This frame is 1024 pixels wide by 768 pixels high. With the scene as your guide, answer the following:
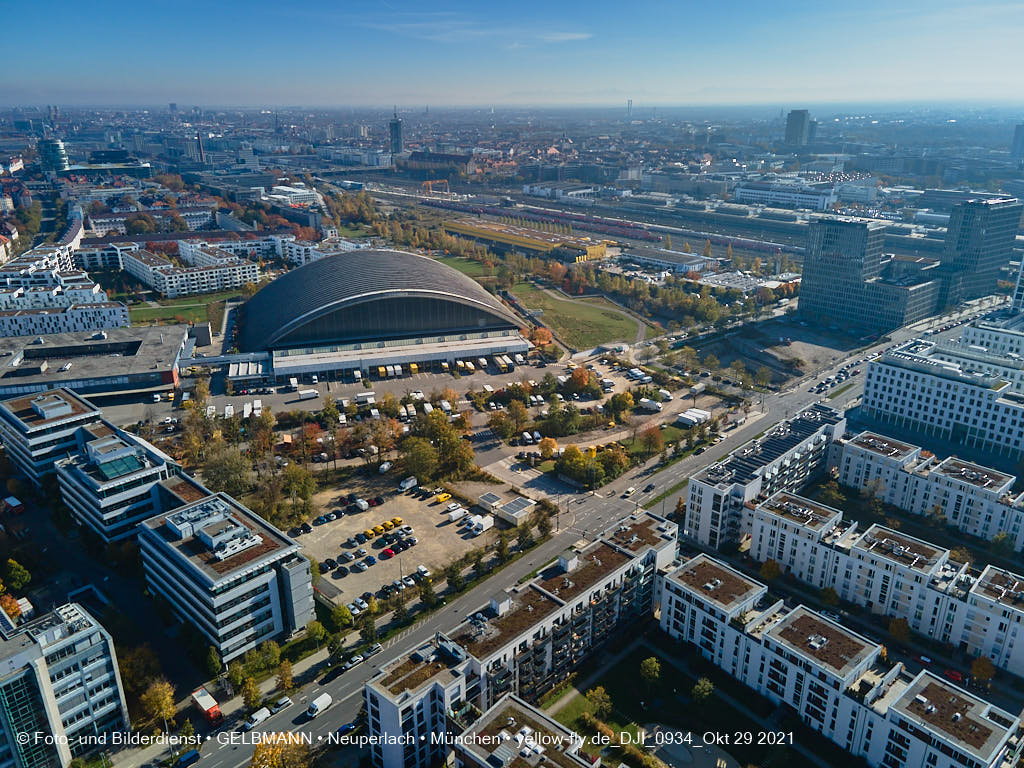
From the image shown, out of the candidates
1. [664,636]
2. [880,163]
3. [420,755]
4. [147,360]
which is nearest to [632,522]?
[664,636]

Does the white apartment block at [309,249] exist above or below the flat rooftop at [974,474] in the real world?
above

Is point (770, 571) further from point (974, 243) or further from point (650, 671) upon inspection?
point (974, 243)

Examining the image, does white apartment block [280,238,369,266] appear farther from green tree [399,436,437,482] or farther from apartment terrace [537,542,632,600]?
apartment terrace [537,542,632,600]

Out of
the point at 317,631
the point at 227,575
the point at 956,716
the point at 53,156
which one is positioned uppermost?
the point at 53,156

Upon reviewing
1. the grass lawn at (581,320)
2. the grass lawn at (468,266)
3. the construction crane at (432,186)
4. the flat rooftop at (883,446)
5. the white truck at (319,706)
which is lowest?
the white truck at (319,706)

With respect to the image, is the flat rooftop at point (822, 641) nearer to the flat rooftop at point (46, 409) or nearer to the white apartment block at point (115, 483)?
the white apartment block at point (115, 483)

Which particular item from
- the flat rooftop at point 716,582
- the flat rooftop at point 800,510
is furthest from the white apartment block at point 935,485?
the flat rooftop at point 716,582

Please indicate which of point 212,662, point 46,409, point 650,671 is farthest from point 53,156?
point 650,671

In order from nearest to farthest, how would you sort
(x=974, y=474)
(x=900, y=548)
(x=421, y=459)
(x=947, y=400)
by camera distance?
(x=900, y=548)
(x=974, y=474)
(x=421, y=459)
(x=947, y=400)
